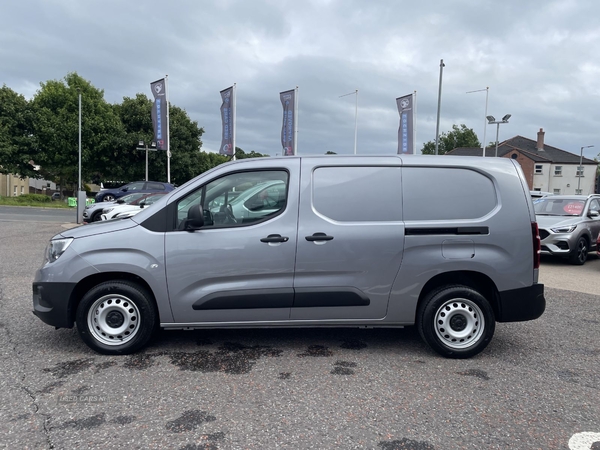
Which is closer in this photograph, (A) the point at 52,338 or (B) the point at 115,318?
(B) the point at 115,318

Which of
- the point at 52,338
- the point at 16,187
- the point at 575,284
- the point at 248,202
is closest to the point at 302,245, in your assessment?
the point at 248,202

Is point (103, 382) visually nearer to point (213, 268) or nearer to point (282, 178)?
point (213, 268)

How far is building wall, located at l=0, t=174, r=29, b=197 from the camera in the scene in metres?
52.6

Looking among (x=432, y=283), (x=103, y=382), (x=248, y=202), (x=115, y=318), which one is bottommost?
(x=103, y=382)

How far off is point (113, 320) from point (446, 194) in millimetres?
3354

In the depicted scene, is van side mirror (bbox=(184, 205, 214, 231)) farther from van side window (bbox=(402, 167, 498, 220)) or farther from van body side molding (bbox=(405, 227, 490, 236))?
van body side molding (bbox=(405, 227, 490, 236))

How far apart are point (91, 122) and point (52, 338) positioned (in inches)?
1417

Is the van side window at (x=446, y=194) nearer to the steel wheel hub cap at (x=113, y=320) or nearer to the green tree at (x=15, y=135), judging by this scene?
the steel wheel hub cap at (x=113, y=320)

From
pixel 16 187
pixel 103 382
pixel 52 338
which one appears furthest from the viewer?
pixel 16 187

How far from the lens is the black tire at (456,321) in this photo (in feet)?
14.4

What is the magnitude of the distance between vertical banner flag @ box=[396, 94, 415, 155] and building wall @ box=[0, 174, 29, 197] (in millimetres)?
43014

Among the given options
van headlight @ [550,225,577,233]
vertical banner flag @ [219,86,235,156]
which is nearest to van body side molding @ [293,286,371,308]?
van headlight @ [550,225,577,233]

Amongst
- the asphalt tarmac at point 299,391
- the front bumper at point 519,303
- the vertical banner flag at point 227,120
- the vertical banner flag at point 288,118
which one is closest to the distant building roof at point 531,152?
the vertical banner flag at point 288,118

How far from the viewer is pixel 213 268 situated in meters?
4.22
